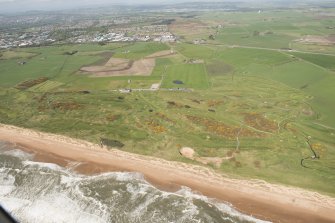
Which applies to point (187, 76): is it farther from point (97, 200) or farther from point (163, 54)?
point (97, 200)

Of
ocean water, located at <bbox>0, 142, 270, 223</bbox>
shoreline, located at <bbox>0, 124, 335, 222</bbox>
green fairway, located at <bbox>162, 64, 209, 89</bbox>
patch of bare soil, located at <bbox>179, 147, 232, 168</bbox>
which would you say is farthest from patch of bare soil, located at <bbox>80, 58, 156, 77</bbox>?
ocean water, located at <bbox>0, 142, 270, 223</bbox>

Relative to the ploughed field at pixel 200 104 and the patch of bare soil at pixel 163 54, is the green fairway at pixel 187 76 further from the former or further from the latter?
the patch of bare soil at pixel 163 54

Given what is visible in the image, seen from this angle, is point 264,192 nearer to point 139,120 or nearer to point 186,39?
point 139,120

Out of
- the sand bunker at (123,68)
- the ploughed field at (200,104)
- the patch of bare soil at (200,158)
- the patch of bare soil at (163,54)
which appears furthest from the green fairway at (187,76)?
the patch of bare soil at (200,158)

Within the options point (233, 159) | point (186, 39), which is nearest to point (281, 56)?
point (186, 39)

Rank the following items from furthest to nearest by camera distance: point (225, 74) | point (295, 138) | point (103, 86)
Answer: point (225, 74), point (103, 86), point (295, 138)

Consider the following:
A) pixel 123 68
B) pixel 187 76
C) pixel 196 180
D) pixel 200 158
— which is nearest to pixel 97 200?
pixel 196 180

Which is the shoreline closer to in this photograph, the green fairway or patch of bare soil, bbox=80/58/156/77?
the green fairway
